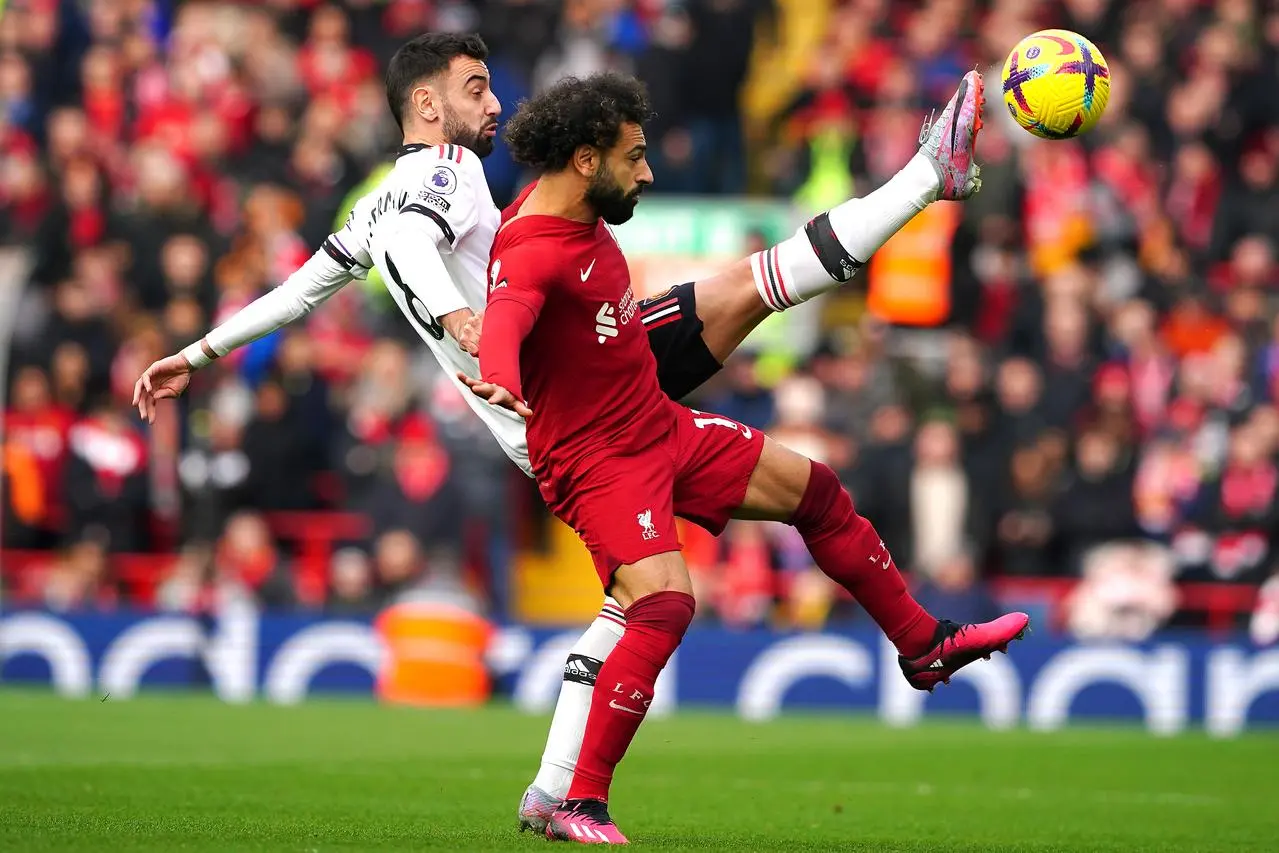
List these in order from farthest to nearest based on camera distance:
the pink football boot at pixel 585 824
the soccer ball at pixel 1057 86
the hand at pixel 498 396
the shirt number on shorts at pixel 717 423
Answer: the soccer ball at pixel 1057 86, the shirt number on shorts at pixel 717 423, the pink football boot at pixel 585 824, the hand at pixel 498 396

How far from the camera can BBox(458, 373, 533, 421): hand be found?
21.5 ft

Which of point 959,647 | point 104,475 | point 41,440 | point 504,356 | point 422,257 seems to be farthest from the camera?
point 41,440

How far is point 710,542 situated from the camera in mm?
16750

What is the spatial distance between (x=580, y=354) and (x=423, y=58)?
136 centimetres

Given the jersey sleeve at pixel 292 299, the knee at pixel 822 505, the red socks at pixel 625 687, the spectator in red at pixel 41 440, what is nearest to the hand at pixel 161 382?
the jersey sleeve at pixel 292 299

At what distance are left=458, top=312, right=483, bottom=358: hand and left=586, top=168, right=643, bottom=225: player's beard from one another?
0.58 metres

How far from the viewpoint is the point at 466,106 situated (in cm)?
786

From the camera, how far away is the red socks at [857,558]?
25.6 feet

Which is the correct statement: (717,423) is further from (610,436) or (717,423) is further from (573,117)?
(573,117)

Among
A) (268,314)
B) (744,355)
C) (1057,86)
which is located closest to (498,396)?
(268,314)

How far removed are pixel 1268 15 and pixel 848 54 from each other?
162 inches

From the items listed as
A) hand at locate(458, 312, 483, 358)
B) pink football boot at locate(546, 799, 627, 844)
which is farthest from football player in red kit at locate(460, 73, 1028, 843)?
hand at locate(458, 312, 483, 358)

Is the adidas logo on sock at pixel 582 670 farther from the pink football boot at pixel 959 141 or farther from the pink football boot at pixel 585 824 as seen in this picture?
the pink football boot at pixel 959 141

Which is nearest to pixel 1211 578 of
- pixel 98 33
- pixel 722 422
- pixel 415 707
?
pixel 415 707
